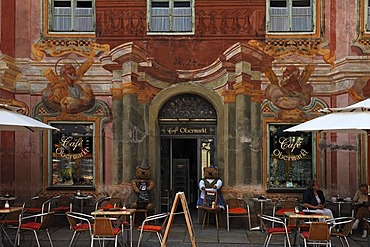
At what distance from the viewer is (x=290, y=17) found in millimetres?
12891

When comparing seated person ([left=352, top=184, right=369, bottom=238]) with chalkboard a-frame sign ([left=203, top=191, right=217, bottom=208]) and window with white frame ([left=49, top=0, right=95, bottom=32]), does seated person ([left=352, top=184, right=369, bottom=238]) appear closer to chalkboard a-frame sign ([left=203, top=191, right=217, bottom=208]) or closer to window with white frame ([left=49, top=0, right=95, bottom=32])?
chalkboard a-frame sign ([left=203, top=191, right=217, bottom=208])

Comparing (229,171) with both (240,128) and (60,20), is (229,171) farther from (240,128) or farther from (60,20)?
(60,20)

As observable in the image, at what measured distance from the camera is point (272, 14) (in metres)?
12.9

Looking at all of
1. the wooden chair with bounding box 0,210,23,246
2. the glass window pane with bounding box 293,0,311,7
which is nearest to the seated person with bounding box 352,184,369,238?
the glass window pane with bounding box 293,0,311,7

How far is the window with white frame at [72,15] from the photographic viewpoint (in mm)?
12969

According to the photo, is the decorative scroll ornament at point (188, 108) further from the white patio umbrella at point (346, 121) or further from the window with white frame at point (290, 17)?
the white patio umbrella at point (346, 121)

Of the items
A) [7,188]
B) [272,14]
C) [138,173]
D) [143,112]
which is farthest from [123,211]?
[272,14]

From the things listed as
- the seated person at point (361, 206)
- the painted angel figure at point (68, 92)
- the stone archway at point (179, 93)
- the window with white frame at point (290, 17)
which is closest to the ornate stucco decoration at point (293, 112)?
the stone archway at point (179, 93)

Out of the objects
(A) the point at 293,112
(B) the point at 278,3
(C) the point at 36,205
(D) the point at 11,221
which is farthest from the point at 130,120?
(B) the point at 278,3

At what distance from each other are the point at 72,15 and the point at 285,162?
644 cm

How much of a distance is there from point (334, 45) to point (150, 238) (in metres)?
6.38

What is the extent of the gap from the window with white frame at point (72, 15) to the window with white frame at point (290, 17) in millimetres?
4451

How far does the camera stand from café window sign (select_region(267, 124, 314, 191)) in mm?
12727

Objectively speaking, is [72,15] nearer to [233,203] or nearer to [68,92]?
[68,92]
